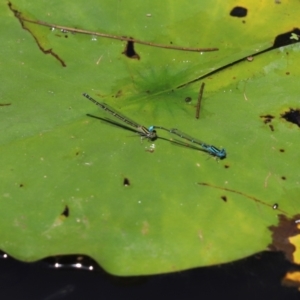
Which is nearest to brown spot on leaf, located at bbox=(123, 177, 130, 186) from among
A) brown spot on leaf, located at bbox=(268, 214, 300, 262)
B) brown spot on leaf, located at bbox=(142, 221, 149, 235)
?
brown spot on leaf, located at bbox=(142, 221, 149, 235)

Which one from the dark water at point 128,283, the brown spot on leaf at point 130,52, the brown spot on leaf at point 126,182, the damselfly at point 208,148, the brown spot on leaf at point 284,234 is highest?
the brown spot on leaf at point 130,52

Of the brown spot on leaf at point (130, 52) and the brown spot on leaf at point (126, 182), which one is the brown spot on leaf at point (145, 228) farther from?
the brown spot on leaf at point (130, 52)

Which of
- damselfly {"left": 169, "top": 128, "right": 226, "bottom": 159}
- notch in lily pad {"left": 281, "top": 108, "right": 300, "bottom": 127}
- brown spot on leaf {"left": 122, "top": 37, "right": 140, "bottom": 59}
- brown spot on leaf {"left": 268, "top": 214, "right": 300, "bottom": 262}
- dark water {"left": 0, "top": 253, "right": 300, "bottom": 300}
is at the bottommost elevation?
dark water {"left": 0, "top": 253, "right": 300, "bottom": 300}

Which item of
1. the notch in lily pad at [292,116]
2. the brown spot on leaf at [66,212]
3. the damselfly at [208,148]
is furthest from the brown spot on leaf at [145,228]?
the notch in lily pad at [292,116]

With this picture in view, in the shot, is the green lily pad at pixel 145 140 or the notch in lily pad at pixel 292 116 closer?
the green lily pad at pixel 145 140

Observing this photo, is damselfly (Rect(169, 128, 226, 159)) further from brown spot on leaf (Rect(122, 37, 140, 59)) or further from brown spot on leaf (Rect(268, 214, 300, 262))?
brown spot on leaf (Rect(122, 37, 140, 59))

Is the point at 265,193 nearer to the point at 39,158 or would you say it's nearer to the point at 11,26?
the point at 39,158

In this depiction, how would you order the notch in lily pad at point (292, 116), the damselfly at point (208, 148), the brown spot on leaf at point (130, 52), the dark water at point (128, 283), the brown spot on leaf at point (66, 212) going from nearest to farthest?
the dark water at point (128, 283) → the brown spot on leaf at point (66, 212) → the damselfly at point (208, 148) → the notch in lily pad at point (292, 116) → the brown spot on leaf at point (130, 52)

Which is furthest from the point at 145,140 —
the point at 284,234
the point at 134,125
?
the point at 284,234

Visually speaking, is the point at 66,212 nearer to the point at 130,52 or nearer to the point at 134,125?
the point at 134,125

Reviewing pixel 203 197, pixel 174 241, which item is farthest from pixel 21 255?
pixel 203 197
